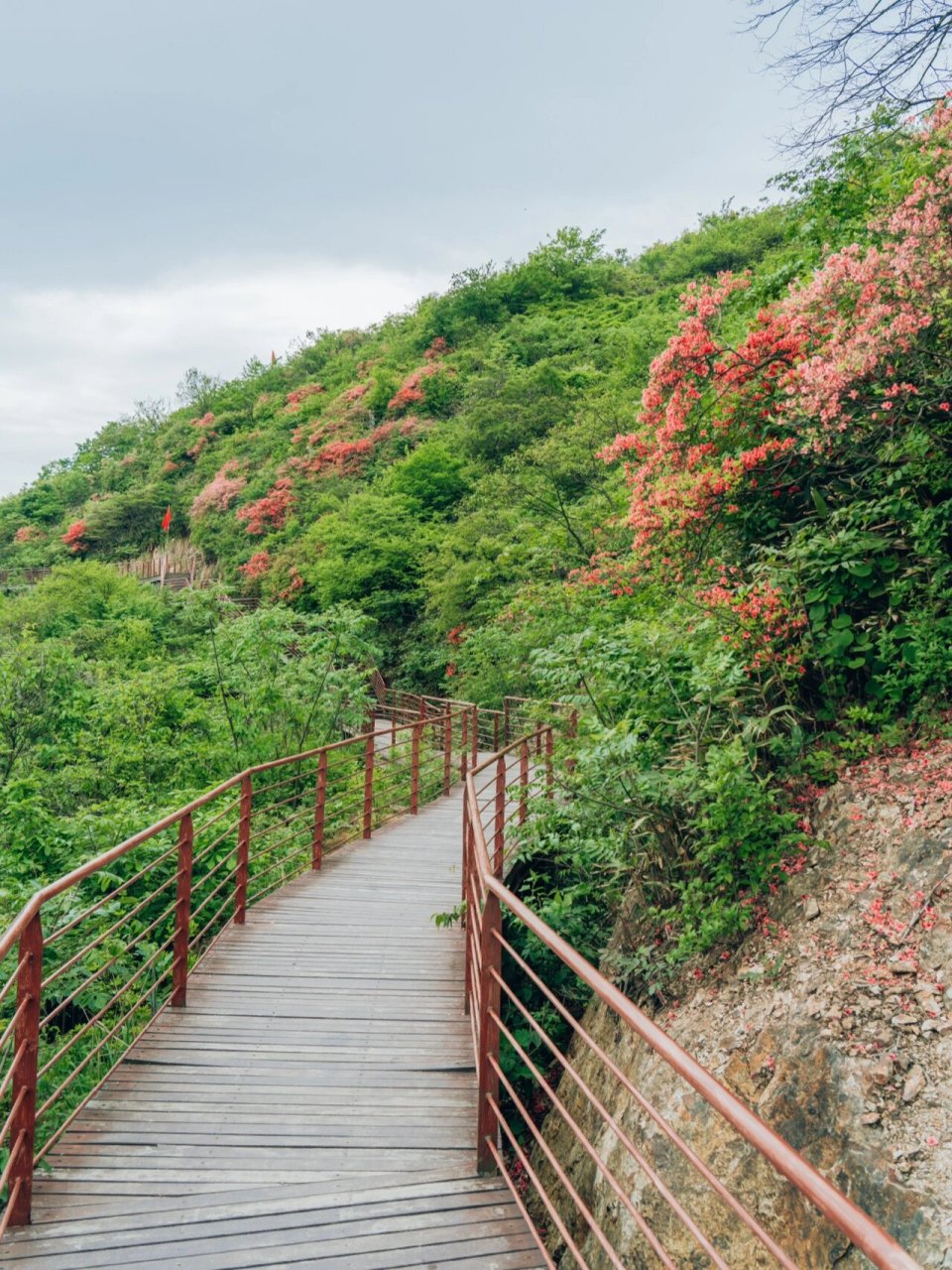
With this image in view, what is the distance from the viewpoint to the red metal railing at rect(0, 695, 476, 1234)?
2.56m

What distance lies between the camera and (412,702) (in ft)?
59.7

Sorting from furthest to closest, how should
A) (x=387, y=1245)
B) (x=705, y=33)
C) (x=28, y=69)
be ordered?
1. (x=28, y=69)
2. (x=705, y=33)
3. (x=387, y=1245)

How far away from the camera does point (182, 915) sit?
166 inches

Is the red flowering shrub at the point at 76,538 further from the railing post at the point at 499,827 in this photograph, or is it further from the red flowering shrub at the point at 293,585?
the railing post at the point at 499,827

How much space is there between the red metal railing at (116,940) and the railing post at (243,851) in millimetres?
10

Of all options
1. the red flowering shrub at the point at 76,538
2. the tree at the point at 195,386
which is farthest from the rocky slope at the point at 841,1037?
the tree at the point at 195,386

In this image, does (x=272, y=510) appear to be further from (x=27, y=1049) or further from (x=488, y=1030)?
(x=488, y=1030)

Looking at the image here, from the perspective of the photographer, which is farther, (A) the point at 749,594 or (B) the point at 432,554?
(B) the point at 432,554

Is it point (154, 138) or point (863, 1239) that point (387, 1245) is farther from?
point (154, 138)

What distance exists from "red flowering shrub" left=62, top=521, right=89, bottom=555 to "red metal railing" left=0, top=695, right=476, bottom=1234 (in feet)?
101

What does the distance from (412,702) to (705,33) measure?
14.4 m

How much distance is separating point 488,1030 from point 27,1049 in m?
1.65

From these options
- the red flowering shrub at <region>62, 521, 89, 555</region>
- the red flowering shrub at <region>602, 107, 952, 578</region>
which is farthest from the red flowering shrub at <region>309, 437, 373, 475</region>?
the red flowering shrub at <region>602, 107, 952, 578</region>

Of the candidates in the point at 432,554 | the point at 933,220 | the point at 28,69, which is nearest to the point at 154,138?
the point at 28,69
